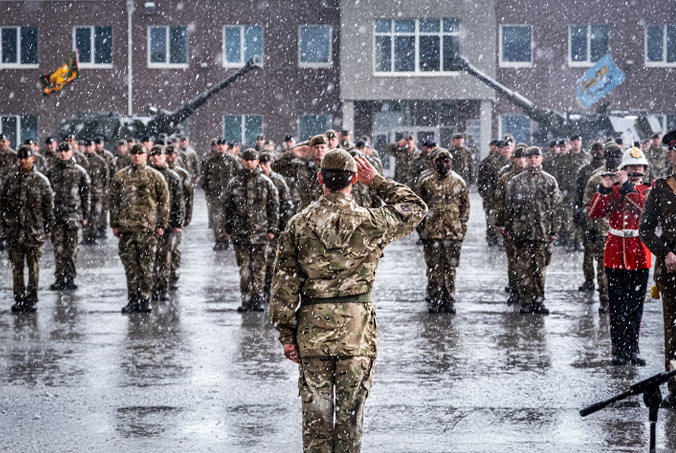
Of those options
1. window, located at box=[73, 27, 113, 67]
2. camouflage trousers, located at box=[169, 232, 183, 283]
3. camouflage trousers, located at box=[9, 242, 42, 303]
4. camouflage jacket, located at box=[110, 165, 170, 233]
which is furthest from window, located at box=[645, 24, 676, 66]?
camouflage trousers, located at box=[9, 242, 42, 303]

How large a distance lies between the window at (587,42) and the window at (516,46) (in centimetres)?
160

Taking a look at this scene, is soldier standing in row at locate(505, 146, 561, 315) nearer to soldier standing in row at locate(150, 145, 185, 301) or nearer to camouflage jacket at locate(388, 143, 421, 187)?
soldier standing in row at locate(150, 145, 185, 301)

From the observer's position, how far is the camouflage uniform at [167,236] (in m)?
13.3

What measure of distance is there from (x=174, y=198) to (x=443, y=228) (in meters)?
3.40

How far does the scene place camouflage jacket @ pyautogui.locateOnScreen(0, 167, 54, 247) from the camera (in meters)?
12.4

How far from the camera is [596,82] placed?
112 feet

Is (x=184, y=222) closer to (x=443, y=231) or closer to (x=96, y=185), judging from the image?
(x=443, y=231)

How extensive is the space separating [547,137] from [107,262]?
19.3 metres

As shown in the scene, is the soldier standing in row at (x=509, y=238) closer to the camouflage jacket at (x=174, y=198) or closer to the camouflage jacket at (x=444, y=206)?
the camouflage jacket at (x=444, y=206)

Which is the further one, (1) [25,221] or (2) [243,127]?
(2) [243,127]

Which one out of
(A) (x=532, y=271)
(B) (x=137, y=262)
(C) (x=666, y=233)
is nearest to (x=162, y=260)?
(B) (x=137, y=262)

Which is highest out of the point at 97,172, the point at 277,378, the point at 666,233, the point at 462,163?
the point at 462,163

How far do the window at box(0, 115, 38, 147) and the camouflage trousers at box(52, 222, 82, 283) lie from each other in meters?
29.7

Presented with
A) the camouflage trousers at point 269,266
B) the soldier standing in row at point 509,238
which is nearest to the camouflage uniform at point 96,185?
the camouflage trousers at point 269,266
